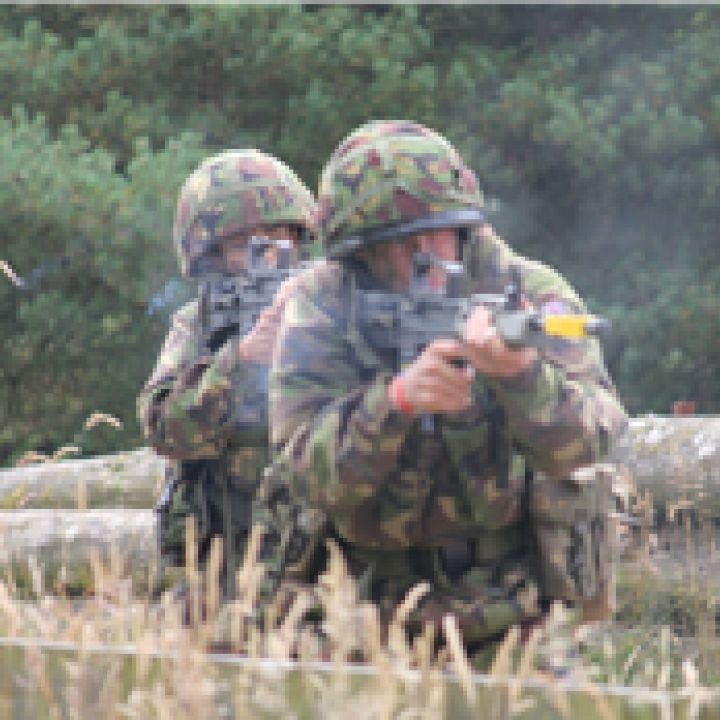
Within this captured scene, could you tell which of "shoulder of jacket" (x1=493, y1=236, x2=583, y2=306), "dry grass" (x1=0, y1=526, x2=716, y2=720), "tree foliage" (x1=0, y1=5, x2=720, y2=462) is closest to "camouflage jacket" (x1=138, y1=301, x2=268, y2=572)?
"dry grass" (x1=0, y1=526, x2=716, y2=720)

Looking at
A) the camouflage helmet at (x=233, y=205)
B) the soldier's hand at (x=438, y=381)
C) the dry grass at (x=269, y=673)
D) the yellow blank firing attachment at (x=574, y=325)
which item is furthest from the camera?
the camouflage helmet at (x=233, y=205)

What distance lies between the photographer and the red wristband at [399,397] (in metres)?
3.56

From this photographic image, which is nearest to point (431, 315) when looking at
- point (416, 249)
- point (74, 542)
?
point (416, 249)

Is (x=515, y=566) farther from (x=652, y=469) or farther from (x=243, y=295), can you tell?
(x=652, y=469)

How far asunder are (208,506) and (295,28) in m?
11.0

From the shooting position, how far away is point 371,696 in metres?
2.99

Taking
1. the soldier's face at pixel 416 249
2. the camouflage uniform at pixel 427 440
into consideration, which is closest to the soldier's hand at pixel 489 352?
the camouflage uniform at pixel 427 440

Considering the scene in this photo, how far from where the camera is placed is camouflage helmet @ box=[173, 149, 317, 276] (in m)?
5.91

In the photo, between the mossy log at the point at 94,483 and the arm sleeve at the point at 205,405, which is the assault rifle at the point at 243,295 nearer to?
the arm sleeve at the point at 205,405

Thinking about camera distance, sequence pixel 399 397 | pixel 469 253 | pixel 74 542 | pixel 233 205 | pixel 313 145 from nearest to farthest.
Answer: pixel 399 397
pixel 469 253
pixel 233 205
pixel 74 542
pixel 313 145

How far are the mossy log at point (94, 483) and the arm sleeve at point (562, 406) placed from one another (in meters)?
6.18

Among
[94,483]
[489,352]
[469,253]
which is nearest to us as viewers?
[489,352]

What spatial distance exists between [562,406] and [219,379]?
6.65ft

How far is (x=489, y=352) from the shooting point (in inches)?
134
